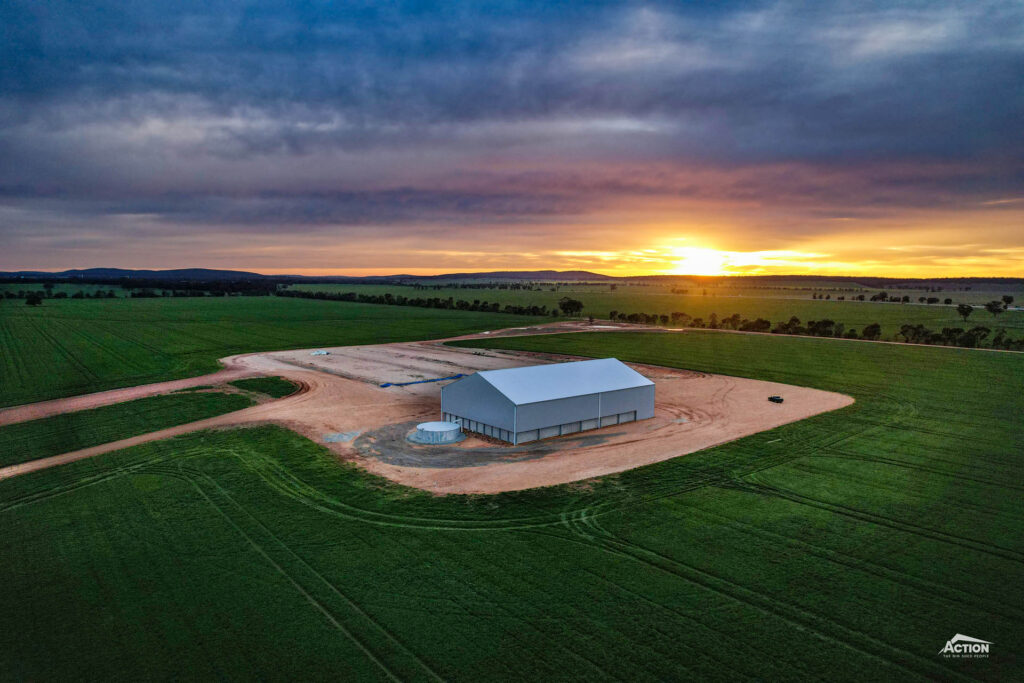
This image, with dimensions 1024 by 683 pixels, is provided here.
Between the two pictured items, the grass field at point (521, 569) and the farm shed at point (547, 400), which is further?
the farm shed at point (547, 400)

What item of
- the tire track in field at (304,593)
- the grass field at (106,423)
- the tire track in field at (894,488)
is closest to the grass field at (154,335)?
the grass field at (106,423)

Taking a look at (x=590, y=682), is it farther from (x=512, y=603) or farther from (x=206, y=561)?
(x=206, y=561)

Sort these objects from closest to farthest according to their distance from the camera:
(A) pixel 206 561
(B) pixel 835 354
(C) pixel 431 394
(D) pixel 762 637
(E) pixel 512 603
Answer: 1. (D) pixel 762 637
2. (E) pixel 512 603
3. (A) pixel 206 561
4. (C) pixel 431 394
5. (B) pixel 835 354

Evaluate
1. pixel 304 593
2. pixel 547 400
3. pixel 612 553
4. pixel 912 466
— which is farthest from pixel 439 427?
pixel 912 466

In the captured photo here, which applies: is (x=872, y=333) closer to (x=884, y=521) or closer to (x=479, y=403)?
(x=884, y=521)

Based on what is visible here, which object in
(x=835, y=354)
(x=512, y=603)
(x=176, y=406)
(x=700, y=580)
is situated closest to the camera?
(x=512, y=603)

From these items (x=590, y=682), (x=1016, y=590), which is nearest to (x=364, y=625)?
(x=590, y=682)

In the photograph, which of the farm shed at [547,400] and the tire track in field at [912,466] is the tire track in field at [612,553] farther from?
the tire track in field at [912,466]
